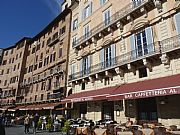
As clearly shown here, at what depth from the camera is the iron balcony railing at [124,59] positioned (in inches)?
574

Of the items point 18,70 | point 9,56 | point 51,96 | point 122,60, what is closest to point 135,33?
point 122,60

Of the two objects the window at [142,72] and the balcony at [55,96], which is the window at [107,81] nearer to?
the window at [142,72]

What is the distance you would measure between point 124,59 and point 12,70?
1731 inches

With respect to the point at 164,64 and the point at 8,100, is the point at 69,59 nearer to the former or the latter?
the point at 164,64

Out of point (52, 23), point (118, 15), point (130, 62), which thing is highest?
point (52, 23)

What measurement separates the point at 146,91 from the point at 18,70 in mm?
43988

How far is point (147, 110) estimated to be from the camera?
1483cm

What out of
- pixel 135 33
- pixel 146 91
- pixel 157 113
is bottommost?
pixel 157 113

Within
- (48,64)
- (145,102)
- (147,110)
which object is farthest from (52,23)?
(147,110)

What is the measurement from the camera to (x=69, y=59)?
29.2 meters

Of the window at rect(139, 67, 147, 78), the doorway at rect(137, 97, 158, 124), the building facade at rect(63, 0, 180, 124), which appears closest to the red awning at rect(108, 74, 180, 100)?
the building facade at rect(63, 0, 180, 124)

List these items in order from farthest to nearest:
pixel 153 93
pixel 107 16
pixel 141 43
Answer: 1. pixel 107 16
2. pixel 141 43
3. pixel 153 93

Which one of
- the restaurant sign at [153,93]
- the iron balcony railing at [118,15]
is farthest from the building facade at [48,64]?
the restaurant sign at [153,93]

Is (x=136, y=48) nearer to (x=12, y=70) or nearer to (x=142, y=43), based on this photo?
(x=142, y=43)
